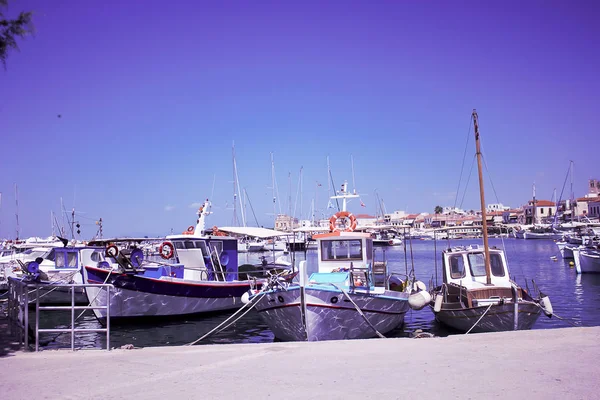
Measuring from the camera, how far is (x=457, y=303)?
16.4 m

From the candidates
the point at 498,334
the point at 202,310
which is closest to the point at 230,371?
the point at 498,334

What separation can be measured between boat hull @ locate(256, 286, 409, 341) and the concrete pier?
2708 millimetres

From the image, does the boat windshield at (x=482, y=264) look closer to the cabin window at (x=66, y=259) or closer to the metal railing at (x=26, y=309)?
the metal railing at (x=26, y=309)

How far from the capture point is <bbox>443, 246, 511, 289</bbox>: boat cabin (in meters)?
17.5

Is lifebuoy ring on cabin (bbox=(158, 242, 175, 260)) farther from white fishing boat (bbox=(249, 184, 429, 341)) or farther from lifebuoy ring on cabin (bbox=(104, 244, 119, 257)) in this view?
white fishing boat (bbox=(249, 184, 429, 341))

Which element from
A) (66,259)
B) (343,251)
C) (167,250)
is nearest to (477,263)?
(343,251)

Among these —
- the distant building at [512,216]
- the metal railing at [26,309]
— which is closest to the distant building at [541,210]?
the distant building at [512,216]

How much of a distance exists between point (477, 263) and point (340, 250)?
491cm

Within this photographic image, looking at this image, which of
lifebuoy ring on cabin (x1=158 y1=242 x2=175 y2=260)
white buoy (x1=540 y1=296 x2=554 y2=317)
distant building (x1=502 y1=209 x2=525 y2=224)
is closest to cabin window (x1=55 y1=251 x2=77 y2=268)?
lifebuoy ring on cabin (x1=158 y1=242 x2=175 y2=260)

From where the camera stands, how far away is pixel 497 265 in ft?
58.0

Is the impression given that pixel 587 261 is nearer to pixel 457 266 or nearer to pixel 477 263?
pixel 477 263

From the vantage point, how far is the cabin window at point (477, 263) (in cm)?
1803

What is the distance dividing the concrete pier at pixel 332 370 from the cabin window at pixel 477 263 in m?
6.87

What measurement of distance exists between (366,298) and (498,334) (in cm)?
402
